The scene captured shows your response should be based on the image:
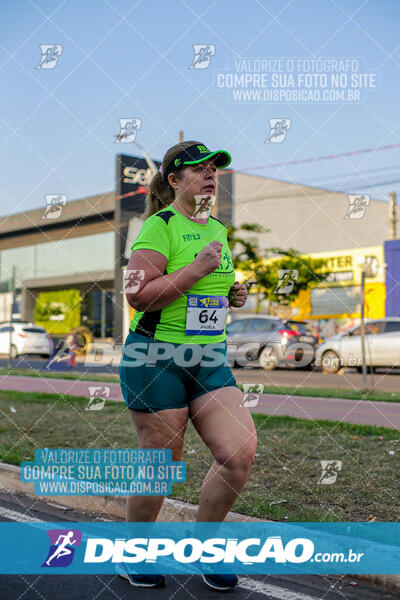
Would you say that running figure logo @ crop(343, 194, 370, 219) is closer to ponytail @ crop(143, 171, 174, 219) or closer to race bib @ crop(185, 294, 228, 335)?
ponytail @ crop(143, 171, 174, 219)

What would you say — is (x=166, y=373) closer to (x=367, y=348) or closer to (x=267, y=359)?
(x=367, y=348)

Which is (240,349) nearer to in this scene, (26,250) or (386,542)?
(386,542)

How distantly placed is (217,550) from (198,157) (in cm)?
184

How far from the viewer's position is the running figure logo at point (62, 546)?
12.5ft

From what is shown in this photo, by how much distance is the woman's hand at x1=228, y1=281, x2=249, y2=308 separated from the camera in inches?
136

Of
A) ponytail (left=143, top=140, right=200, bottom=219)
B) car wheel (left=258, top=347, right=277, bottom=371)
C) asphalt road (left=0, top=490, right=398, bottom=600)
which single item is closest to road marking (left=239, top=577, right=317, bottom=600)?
asphalt road (left=0, top=490, right=398, bottom=600)

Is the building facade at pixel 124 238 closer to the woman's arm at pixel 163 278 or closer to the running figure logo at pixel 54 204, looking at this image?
the running figure logo at pixel 54 204

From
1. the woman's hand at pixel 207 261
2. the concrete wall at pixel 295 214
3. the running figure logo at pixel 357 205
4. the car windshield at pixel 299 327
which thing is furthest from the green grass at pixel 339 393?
the concrete wall at pixel 295 214

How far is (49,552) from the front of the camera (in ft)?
13.0

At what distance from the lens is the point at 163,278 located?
3137mm

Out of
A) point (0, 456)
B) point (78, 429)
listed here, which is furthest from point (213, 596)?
point (78, 429)

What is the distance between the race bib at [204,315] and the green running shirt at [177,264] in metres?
0.02

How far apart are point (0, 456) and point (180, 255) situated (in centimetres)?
392

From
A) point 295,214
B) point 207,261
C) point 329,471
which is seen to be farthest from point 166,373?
point 295,214
